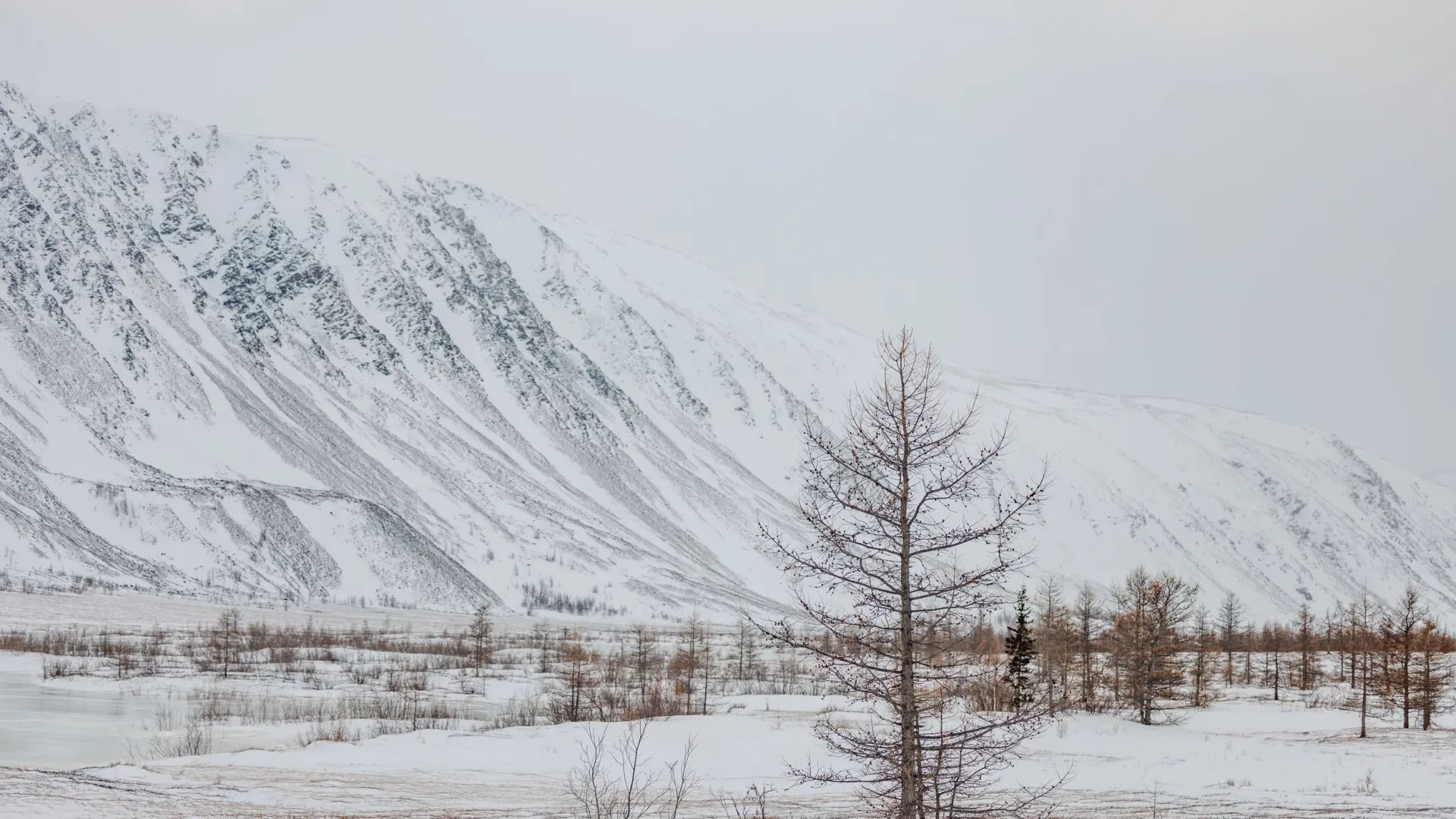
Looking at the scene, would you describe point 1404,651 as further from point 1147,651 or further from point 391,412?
point 391,412

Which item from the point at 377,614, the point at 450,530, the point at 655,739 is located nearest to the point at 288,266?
the point at 450,530

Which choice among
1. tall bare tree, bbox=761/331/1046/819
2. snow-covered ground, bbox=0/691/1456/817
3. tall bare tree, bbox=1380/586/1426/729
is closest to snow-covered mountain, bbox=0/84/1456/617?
tall bare tree, bbox=1380/586/1426/729

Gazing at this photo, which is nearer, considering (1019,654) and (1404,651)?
(1019,654)

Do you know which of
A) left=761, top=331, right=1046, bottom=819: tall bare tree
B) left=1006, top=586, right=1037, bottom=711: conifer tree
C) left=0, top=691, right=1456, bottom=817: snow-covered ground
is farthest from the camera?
left=1006, top=586, right=1037, bottom=711: conifer tree

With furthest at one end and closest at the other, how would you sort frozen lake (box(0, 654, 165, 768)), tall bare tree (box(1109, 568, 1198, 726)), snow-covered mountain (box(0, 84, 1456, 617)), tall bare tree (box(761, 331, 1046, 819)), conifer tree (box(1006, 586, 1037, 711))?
snow-covered mountain (box(0, 84, 1456, 617)) < tall bare tree (box(1109, 568, 1198, 726)) < conifer tree (box(1006, 586, 1037, 711)) < frozen lake (box(0, 654, 165, 768)) < tall bare tree (box(761, 331, 1046, 819))

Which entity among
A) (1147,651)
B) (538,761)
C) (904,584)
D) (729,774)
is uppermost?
(904,584)

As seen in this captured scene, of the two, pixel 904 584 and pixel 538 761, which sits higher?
pixel 904 584

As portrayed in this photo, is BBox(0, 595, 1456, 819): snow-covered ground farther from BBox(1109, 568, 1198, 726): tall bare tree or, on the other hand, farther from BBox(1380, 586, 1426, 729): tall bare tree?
BBox(1380, 586, 1426, 729): tall bare tree

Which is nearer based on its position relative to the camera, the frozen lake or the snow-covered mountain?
the frozen lake

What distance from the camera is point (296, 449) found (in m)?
113

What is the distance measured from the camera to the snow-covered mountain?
320 ft

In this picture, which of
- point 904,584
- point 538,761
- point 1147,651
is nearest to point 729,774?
point 538,761

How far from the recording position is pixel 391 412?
134375 mm

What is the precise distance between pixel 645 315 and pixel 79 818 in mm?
167209
